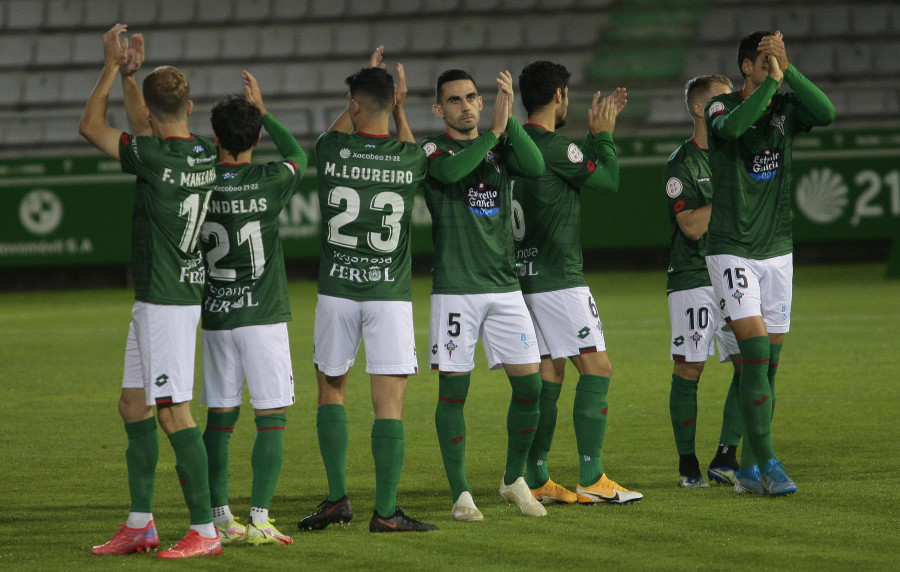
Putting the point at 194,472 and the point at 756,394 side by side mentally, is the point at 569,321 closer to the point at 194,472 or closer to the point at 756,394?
the point at 756,394

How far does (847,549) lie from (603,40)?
2041 centimetres

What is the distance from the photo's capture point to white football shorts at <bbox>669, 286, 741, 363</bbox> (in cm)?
603

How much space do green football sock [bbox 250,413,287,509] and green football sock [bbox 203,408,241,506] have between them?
15cm

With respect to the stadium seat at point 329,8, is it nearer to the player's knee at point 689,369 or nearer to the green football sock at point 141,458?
the player's knee at point 689,369

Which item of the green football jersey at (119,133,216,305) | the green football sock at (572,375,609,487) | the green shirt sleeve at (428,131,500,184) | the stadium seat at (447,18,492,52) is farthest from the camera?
the stadium seat at (447,18,492,52)

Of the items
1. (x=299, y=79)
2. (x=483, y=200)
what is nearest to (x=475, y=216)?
(x=483, y=200)

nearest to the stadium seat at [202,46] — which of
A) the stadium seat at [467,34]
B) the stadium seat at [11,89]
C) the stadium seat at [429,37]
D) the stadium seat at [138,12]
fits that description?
the stadium seat at [138,12]

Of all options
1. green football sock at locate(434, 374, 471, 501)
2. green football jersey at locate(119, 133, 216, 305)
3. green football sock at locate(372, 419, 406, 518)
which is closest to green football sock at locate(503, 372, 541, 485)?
green football sock at locate(434, 374, 471, 501)

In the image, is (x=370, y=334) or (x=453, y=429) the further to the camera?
(x=453, y=429)

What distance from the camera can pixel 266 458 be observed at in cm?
476

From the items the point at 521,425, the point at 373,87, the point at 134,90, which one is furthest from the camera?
the point at 521,425

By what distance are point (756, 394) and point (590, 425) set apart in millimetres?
854

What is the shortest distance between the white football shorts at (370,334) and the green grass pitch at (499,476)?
28.6 inches

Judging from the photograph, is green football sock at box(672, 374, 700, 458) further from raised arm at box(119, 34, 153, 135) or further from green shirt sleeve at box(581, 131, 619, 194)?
raised arm at box(119, 34, 153, 135)
